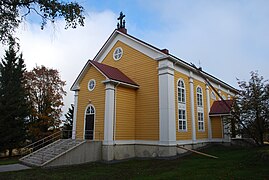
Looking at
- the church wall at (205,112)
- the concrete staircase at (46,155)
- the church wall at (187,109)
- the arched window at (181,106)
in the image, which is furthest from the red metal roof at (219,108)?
the concrete staircase at (46,155)

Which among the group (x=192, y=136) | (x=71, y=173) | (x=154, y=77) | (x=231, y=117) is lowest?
(x=71, y=173)

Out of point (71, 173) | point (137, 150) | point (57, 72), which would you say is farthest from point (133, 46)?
point (57, 72)

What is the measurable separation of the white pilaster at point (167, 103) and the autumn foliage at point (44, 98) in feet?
59.6

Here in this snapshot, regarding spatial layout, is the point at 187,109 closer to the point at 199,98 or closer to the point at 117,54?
the point at 199,98

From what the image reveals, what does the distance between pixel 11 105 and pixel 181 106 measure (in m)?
17.1

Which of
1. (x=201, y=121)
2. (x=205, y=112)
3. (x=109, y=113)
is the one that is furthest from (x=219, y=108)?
(x=109, y=113)

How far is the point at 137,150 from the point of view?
650 inches

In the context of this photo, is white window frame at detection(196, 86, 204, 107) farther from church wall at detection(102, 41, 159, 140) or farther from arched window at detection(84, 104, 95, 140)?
arched window at detection(84, 104, 95, 140)

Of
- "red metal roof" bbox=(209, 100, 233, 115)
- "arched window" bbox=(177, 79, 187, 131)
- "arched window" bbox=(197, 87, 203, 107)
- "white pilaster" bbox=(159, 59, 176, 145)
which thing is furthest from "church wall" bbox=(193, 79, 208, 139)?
"white pilaster" bbox=(159, 59, 176, 145)

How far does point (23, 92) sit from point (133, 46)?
14052 mm

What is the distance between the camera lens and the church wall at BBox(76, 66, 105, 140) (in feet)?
52.7

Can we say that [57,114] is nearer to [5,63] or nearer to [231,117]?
[5,63]

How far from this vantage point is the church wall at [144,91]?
53.3 ft

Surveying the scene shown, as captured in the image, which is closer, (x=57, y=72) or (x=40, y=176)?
(x=40, y=176)
